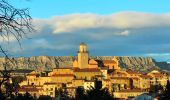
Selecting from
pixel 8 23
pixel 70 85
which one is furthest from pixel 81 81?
pixel 8 23

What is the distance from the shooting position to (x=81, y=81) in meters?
163

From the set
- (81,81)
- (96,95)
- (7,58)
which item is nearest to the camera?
(7,58)

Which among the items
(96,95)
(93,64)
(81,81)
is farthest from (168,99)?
(93,64)

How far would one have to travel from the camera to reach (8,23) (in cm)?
848

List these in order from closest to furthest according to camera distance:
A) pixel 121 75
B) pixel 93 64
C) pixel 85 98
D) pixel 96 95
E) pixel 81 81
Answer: pixel 96 95
pixel 85 98
pixel 81 81
pixel 121 75
pixel 93 64

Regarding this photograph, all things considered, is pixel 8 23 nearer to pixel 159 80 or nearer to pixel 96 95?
pixel 96 95

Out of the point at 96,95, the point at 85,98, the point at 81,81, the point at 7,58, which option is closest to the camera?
the point at 7,58

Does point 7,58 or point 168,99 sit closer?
point 7,58

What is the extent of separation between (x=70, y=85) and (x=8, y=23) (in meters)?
155

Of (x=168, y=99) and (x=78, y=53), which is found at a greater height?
(x=78, y=53)

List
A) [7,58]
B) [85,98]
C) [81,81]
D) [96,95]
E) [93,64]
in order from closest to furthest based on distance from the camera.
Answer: [7,58] → [96,95] → [85,98] → [81,81] → [93,64]

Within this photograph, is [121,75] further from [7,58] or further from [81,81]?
[7,58]

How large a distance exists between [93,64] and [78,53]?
1036 centimetres

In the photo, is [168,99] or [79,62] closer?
[168,99]
